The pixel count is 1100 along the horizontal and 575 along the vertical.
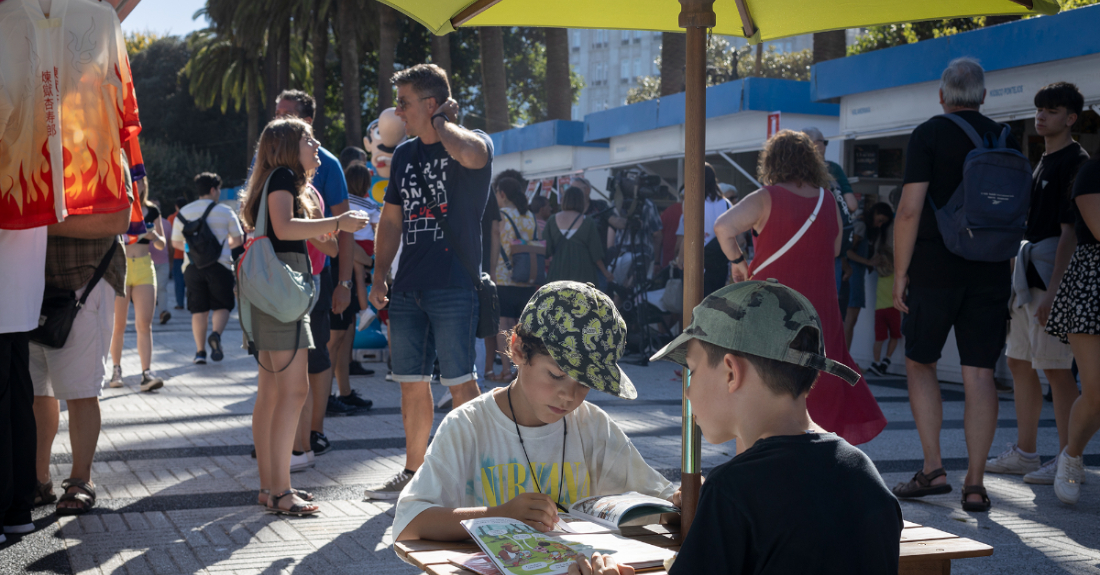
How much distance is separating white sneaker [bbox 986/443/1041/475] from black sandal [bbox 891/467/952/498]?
874 mm

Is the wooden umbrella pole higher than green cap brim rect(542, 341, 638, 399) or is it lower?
higher

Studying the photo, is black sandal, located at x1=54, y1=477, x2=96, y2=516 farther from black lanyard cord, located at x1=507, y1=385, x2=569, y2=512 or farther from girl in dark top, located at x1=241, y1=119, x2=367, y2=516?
black lanyard cord, located at x1=507, y1=385, x2=569, y2=512

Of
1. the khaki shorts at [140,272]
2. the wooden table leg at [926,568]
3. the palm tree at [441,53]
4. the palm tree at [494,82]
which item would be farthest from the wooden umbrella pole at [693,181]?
the palm tree at [441,53]

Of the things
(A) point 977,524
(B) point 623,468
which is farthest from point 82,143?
(A) point 977,524

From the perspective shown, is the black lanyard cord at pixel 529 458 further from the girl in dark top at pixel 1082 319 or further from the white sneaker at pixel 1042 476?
the white sneaker at pixel 1042 476

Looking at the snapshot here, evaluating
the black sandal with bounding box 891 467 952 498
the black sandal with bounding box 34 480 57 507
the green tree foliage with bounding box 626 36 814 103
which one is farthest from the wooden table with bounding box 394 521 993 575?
the green tree foliage with bounding box 626 36 814 103

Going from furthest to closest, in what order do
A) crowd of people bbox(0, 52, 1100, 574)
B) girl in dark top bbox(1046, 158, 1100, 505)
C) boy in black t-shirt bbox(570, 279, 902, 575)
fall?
girl in dark top bbox(1046, 158, 1100, 505) < crowd of people bbox(0, 52, 1100, 574) < boy in black t-shirt bbox(570, 279, 902, 575)

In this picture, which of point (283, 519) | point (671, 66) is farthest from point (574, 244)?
point (671, 66)

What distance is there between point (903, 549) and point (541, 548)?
2.46ft

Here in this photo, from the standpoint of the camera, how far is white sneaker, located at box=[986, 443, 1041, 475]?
17.5ft

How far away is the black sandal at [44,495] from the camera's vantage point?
4.42m

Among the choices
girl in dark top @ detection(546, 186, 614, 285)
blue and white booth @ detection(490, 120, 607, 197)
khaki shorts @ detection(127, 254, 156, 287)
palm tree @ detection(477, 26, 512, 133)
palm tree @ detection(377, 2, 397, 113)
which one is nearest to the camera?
khaki shorts @ detection(127, 254, 156, 287)

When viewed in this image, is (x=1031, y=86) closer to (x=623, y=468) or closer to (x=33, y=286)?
(x=623, y=468)

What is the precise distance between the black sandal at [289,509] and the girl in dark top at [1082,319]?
3672mm
